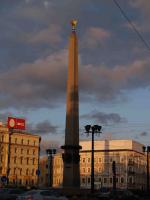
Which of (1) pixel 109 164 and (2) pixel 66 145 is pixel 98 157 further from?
(2) pixel 66 145

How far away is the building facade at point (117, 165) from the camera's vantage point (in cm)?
13975

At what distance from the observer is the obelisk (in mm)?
46000

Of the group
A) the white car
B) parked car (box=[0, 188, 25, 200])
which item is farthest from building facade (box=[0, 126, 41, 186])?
the white car

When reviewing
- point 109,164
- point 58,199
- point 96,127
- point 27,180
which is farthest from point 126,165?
point 58,199

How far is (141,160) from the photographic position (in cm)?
15612

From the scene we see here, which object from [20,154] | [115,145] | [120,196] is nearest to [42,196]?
[120,196]

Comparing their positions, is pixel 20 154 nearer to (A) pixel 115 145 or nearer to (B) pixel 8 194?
(A) pixel 115 145

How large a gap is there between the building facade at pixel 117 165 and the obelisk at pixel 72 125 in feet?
301

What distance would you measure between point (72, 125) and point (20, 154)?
90.3 meters

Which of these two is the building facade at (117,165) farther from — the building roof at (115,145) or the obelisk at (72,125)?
the obelisk at (72,125)

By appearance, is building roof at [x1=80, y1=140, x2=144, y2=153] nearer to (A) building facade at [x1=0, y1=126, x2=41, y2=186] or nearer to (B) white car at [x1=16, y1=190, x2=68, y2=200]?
(A) building facade at [x1=0, y1=126, x2=41, y2=186]

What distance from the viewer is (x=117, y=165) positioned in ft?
467

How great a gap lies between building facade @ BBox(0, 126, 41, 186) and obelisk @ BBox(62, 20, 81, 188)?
265 feet

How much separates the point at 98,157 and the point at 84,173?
264 inches
